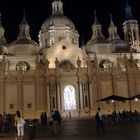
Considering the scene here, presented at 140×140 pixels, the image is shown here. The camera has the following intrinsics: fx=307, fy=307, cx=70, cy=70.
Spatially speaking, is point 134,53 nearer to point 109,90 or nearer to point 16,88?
point 109,90

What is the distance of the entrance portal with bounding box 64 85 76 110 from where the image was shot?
2062 inches

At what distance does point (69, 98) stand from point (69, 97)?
17 centimetres

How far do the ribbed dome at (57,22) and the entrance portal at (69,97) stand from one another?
60.3ft

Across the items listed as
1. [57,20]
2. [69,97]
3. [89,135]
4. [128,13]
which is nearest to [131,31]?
[128,13]

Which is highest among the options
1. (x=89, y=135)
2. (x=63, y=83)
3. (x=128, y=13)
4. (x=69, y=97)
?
(x=128, y=13)

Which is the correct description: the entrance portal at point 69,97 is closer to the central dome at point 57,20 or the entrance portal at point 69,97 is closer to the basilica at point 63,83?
the basilica at point 63,83

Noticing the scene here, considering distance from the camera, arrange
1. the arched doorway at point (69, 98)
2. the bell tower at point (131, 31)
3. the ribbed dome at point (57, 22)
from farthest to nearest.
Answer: the bell tower at point (131, 31)
the ribbed dome at point (57, 22)
the arched doorway at point (69, 98)

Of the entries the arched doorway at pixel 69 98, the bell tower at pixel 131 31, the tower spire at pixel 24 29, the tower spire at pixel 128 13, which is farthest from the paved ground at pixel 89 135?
the tower spire at pixel 128 13

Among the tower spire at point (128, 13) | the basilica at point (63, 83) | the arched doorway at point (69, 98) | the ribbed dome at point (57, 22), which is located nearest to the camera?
the basilica at point (63, 83)

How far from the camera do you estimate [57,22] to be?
6650cm

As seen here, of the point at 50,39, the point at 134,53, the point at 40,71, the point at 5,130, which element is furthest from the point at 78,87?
the point at 5,130

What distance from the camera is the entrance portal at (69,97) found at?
5238 centimetres

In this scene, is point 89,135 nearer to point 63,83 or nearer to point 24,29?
point 63,83

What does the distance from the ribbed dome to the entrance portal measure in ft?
60.3
